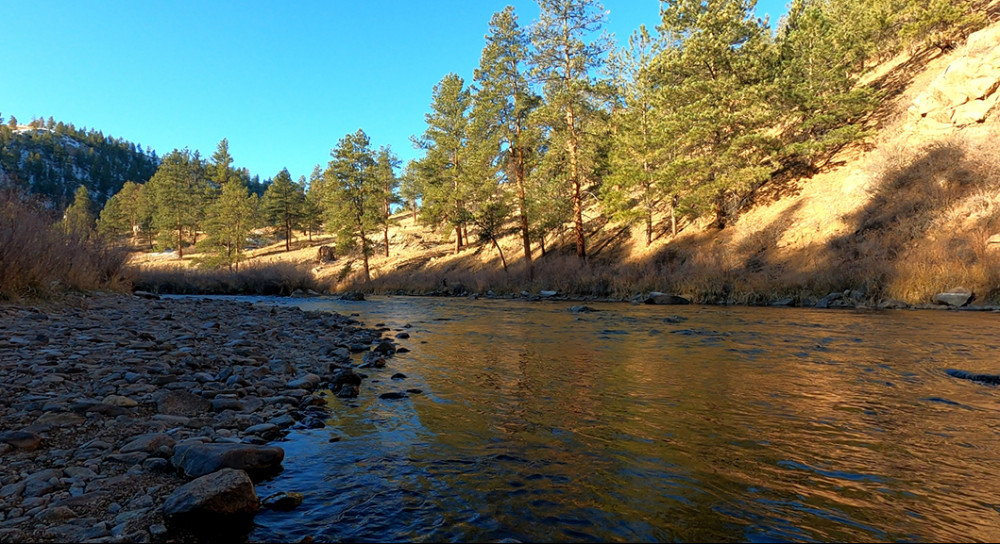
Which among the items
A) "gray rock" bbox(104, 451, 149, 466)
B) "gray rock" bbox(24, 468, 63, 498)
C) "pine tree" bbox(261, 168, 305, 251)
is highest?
"pine tree" bbox(261, 168, 305, 251)

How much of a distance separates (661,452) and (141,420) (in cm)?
392

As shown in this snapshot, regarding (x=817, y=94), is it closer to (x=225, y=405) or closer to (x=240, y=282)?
(x=225, y=405)

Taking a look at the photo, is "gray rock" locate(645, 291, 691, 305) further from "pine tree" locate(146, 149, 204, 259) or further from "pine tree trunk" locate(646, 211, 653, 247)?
"pine tree" locate(146, 149, 204, 259)

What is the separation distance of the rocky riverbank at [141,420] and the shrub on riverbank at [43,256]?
1.39 m

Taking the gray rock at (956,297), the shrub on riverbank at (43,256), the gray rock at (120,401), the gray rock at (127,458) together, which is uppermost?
the shrub on riverbank at (43,256)

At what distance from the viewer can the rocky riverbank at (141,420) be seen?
2.35 metres

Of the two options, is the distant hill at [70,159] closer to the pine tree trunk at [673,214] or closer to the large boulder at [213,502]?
the pine tree trunk at [673,214]

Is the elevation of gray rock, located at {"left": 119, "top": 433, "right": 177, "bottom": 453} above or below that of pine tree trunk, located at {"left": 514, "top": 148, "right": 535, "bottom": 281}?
below

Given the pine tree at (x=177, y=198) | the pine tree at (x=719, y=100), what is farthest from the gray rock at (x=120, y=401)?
the pine tree at (x=177, y=198)

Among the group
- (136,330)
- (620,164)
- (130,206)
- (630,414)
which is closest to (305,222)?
(130,206)

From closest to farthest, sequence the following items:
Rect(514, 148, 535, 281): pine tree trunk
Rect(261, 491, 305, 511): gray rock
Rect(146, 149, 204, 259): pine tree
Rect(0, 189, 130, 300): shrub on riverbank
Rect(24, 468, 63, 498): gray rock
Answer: Rect(24, 468, 63, 498): gray rock → Rect(261, 491, 305, 511): gray rock → Rect(0, 189, 130, 300): shrub on riverbank → Rect(514, 148, 535, 281): pine tree trunk → Rect(146, 149, 204, 259): pine tree

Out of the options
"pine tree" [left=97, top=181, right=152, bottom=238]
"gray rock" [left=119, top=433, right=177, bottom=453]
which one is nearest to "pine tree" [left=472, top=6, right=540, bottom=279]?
"gray rock" [left=119, top=433, right=177, bottom=453]

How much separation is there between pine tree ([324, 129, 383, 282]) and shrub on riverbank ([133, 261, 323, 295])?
19.2 ft

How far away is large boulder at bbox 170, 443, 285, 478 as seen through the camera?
9.56ft
